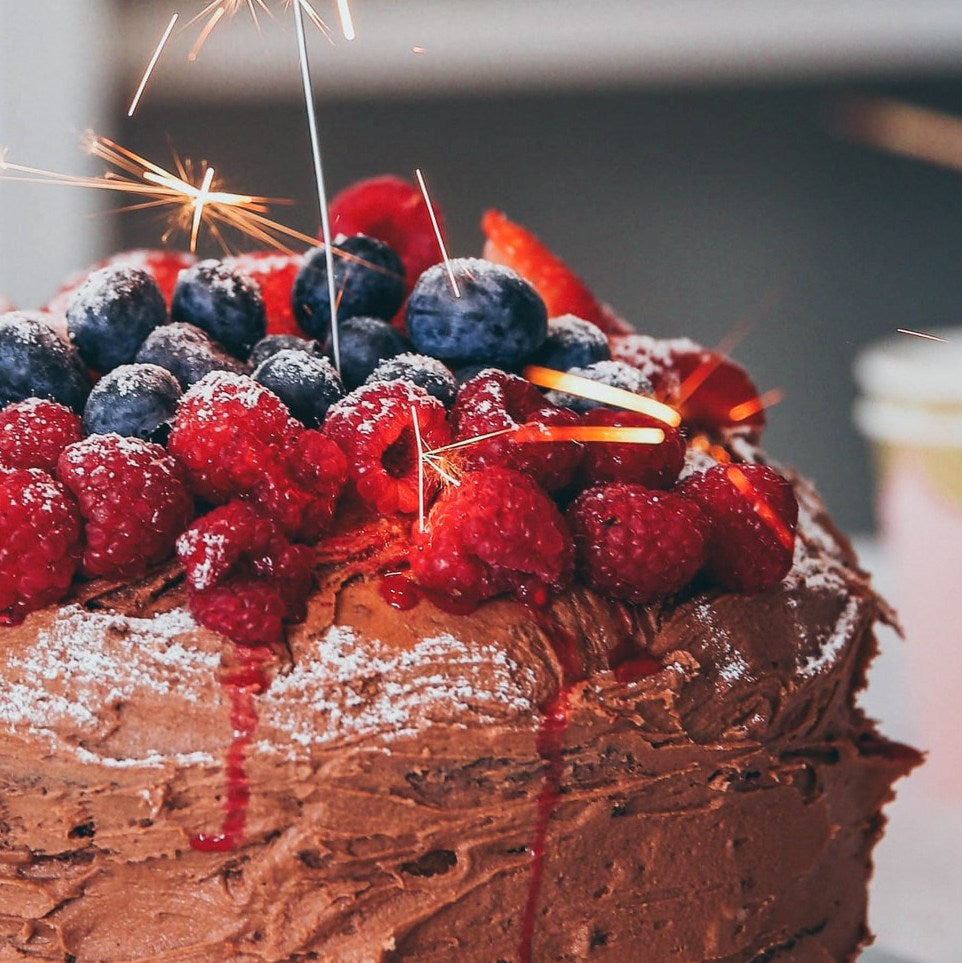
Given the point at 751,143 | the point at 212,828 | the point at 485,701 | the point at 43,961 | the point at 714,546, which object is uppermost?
the point at 751,143

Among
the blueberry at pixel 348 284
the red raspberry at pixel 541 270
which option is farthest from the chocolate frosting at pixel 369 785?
the red raspberry at pixel 541 270

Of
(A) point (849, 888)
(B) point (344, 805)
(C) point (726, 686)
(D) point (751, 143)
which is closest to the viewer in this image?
(B) point (344, 805)

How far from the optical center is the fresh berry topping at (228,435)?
1.21 metres

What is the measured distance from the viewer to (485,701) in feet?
3.84

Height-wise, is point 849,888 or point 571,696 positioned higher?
point 571,696

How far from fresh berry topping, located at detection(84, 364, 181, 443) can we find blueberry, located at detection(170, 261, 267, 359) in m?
0.14

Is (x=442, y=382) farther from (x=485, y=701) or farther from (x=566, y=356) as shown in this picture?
(x=485, y=701)

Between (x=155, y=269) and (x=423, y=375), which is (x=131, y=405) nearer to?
(x=423, y=375)

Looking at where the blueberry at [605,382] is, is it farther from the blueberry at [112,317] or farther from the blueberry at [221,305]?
the blueberry at [112,317]

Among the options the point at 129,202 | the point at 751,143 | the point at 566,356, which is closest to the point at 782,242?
the point at 751,143

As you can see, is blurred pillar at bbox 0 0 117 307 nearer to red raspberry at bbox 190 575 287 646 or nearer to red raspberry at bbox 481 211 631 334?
red raspberry at bbox 481 211 631 334

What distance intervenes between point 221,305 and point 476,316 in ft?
0.89

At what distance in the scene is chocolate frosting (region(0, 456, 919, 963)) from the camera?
1145 millimetres

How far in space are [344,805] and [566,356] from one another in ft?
1.77
